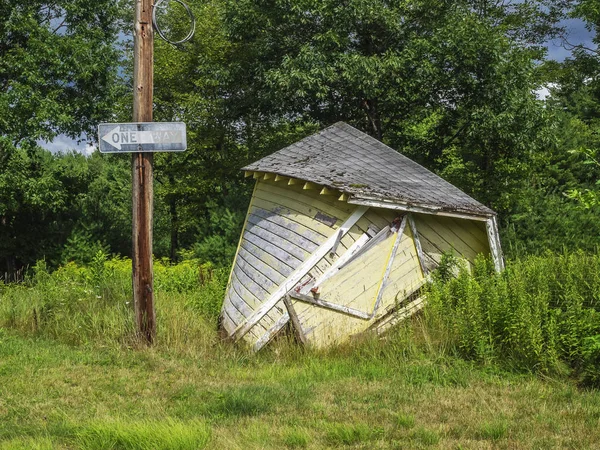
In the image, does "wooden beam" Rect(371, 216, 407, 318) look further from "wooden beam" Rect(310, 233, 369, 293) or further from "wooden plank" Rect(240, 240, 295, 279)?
"wooden plank" Rect(240, 240, 295, 279)

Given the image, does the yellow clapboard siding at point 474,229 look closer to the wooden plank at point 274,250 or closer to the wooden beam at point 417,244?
the wooden beam at point 417,244

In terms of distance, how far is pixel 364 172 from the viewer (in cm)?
924

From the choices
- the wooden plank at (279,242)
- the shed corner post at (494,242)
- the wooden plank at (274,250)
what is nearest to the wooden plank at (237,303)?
the wooden plank at (274,250)

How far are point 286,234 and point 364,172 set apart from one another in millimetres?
1469

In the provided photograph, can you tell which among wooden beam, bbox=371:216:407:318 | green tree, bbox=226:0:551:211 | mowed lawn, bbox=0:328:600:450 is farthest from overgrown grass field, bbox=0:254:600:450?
green tree, bbox=226:0:551:211

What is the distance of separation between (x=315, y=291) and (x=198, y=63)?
1726cm

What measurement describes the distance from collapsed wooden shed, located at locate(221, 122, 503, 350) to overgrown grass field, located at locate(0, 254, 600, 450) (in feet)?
1.11

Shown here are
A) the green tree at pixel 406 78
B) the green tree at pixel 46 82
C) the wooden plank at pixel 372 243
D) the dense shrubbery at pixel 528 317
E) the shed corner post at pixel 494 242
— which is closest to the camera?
the dense shrubbery at pixel 528 317

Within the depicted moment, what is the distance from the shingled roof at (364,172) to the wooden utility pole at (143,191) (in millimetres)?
2094

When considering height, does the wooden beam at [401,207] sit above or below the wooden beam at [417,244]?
above

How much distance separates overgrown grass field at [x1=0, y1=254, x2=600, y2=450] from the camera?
4.76 metres

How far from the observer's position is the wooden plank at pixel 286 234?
8602 millimetres

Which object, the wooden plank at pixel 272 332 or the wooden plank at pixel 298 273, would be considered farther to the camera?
the wooden plank at pixel 298 273

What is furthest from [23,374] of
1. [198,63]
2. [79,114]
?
[198,63]
